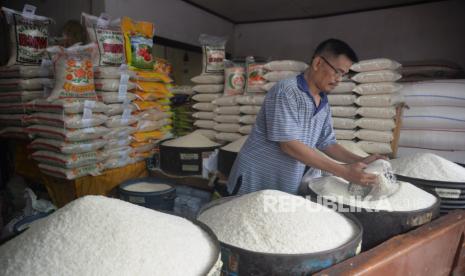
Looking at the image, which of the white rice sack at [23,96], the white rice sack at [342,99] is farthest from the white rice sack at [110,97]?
the white rice sack at [342,99]

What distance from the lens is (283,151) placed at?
1.27m

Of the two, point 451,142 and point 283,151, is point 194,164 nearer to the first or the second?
point 283,151

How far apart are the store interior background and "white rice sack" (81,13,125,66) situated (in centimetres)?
86

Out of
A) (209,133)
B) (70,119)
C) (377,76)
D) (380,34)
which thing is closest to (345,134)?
(377,76)

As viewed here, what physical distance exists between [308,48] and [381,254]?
387cm

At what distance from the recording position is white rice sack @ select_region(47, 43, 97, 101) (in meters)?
1.90

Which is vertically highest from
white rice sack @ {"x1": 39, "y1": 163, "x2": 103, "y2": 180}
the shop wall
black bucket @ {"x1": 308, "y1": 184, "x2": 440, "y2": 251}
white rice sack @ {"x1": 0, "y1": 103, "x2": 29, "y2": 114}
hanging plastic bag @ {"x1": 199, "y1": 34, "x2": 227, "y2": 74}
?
the shop wall

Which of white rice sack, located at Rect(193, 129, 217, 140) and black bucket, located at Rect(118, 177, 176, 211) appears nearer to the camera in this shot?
black bucket, located at Rect(118, 177, 176, 211)

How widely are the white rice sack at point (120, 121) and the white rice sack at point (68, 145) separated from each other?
12 centimetres

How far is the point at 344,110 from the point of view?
224 centimetres

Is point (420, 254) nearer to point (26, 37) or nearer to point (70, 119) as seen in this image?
point (70, 119)

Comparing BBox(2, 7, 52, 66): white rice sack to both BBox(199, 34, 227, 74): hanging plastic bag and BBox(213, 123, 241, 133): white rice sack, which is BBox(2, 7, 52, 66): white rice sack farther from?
BBox(213, 123, 241, 133): white rice sack

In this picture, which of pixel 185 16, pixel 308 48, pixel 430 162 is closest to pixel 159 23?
pixel 185 16

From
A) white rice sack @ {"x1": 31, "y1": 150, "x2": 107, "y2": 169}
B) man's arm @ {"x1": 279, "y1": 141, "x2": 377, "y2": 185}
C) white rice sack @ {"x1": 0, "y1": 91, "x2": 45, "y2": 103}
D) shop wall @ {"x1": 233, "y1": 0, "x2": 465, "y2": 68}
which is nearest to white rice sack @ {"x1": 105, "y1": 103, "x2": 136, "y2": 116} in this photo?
white rice sack @ {"x1": 31, "y1": 150, "x2": 107, "y2": 169}
